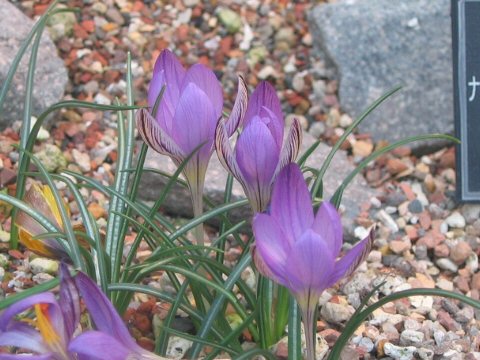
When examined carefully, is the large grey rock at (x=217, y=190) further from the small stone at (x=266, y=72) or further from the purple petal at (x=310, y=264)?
the purple petal at (x=310, y=264)

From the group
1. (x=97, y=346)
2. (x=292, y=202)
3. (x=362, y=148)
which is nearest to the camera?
(x=97, y=346)

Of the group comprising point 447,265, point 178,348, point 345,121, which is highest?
point 345,121

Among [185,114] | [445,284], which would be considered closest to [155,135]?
[185,114]

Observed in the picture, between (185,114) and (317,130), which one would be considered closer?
(185,114)

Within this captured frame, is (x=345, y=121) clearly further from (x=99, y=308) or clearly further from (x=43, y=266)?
(x=99, y=308)

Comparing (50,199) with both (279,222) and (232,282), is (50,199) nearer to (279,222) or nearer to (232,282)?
(232,282)

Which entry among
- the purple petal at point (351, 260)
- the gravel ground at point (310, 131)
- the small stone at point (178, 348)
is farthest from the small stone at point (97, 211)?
the purple petal at point (351, 260)

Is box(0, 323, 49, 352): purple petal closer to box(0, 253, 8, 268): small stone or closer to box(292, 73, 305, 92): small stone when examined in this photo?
box(0, 253, 8, 268): small stone

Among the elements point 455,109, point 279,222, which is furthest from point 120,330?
point 455,109
